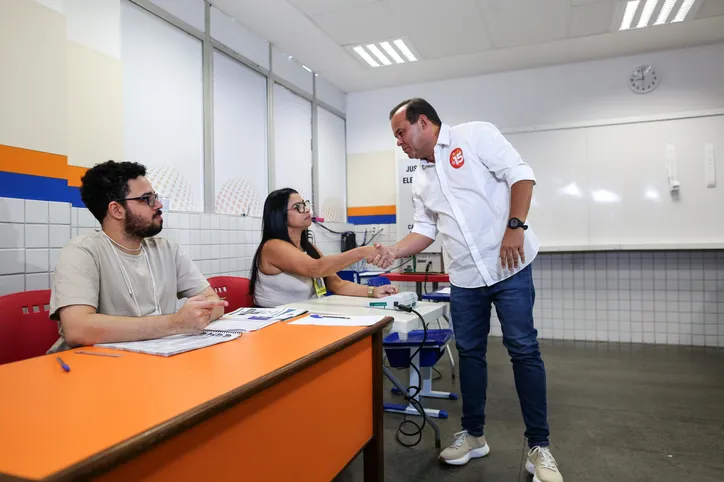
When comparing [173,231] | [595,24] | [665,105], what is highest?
[595,24]

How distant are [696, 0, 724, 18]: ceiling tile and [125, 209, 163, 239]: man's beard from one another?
14.2ft

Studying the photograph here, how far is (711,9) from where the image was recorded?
12.2 feet

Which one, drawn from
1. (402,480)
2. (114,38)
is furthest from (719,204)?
(114,38)

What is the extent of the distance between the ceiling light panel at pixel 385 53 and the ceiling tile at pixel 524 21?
82 centimetres

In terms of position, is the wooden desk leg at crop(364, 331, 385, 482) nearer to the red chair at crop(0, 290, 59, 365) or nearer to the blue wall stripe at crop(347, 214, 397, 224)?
the red chair at crop(0, 290, 59, 365)

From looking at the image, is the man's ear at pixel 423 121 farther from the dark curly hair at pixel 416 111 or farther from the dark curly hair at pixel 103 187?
the dark curly hair at pixel 103 187

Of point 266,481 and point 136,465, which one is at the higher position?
point 136,465

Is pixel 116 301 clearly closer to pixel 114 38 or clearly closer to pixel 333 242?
pixel 114 38

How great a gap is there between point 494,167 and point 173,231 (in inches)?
84.5

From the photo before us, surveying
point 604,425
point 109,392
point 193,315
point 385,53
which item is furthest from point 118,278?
point 385,53

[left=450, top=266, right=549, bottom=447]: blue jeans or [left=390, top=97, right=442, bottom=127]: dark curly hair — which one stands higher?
[left=390, top=97, right=442, bottom=127]: dark curly hair

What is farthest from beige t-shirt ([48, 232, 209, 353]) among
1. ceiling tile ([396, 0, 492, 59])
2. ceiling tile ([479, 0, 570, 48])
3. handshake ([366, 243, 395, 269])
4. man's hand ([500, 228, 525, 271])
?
ceiling tile ([479, 0, 570, 48])

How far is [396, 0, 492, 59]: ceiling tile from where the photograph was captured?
3.61 meters

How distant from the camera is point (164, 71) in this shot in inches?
123
